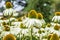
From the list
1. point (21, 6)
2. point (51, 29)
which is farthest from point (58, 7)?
point (51, 29)

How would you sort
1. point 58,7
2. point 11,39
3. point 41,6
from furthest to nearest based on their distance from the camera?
1. point 58,7
2. point 41,6
3. point 11,39

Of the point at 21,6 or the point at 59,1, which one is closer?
the point at 21,6

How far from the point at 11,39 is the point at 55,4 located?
8785mm

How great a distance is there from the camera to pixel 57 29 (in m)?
4.23

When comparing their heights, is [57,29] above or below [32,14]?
below

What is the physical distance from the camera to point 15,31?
3.87m

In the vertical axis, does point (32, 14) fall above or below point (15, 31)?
above

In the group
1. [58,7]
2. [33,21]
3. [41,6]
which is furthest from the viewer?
[58,7]

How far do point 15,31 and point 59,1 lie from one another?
8032mm

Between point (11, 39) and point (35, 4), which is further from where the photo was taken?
point (35, 4)

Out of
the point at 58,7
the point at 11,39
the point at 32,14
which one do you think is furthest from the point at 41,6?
the point at 11,39

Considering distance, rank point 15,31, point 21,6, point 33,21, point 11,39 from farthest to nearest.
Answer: point 21,6, point 15,31, point 33,21, point 11,39

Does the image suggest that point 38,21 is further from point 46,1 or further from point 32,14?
point 46,1

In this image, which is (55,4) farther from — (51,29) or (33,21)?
(33,21)
